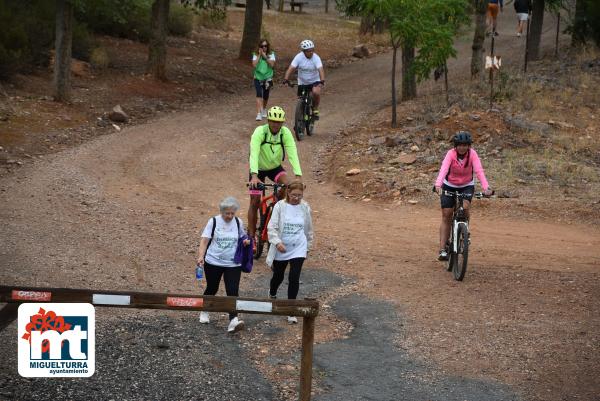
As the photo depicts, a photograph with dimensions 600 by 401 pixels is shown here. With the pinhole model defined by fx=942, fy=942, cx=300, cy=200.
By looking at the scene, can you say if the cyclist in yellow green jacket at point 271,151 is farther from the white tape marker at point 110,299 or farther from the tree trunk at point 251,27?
the tree trunk at point 251,27

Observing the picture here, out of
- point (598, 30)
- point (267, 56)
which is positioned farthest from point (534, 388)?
point (598, 30)

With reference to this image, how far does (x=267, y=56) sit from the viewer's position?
20906mm

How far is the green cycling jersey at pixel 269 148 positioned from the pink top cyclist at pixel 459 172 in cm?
195

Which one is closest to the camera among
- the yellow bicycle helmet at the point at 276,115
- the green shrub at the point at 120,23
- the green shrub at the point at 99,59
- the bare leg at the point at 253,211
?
the yellow bicycle helmet at the point at 276,115

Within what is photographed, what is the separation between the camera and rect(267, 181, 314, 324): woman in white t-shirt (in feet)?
32.4

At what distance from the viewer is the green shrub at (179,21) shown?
35188 millimetres

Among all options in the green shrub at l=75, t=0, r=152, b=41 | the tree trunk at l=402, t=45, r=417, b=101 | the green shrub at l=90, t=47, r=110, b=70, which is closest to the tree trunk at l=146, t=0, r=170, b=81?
the green shrub at l=90, t=47, r=110, b=70

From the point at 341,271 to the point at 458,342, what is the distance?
9.97ft

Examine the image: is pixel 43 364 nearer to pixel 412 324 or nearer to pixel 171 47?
pixel 412 324

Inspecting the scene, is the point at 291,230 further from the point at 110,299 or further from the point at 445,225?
the point at 445,225

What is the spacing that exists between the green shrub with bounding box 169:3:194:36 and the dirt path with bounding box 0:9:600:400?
1490 cm

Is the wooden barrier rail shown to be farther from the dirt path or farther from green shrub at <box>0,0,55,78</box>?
green shrub at <box>0,0,55,78</box>

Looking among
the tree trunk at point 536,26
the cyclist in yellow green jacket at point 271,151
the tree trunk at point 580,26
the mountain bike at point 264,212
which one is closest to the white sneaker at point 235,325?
the mountain bike at point 264,212

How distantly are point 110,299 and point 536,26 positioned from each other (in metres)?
26.9
